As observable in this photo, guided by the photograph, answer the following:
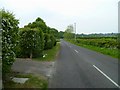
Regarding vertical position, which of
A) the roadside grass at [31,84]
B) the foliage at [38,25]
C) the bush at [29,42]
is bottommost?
the roadside grass at [31,84]

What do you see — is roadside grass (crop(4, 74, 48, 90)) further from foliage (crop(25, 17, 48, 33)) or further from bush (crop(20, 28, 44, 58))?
foliage (crop(25, 17, 48, 33))

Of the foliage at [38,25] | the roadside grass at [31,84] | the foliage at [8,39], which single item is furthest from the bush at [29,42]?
the foliage at [8,39]

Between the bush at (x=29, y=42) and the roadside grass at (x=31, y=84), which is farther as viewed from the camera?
the bush at (x=29, y=42)

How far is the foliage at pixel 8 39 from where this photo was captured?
10773mm

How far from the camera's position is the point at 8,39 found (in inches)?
439

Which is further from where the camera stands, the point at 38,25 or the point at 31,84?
the point at 38,25

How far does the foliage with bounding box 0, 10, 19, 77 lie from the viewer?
10.8 meters

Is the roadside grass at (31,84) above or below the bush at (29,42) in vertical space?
below

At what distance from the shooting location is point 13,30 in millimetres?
11672

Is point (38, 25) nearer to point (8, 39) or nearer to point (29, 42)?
point (29, 42)

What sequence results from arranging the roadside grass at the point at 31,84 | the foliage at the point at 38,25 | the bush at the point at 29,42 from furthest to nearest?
the foliage at the point at 38,25 → the bush at the point at 29,42 → the roadside grass at the point at 31,84

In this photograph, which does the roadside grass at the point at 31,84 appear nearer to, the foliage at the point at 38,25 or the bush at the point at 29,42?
the bush at the point at 29,42

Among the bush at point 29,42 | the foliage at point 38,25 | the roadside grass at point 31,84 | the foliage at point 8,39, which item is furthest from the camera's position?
the foliage at point 38,25

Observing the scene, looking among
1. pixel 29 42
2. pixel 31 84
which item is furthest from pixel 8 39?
pixel 29 42
